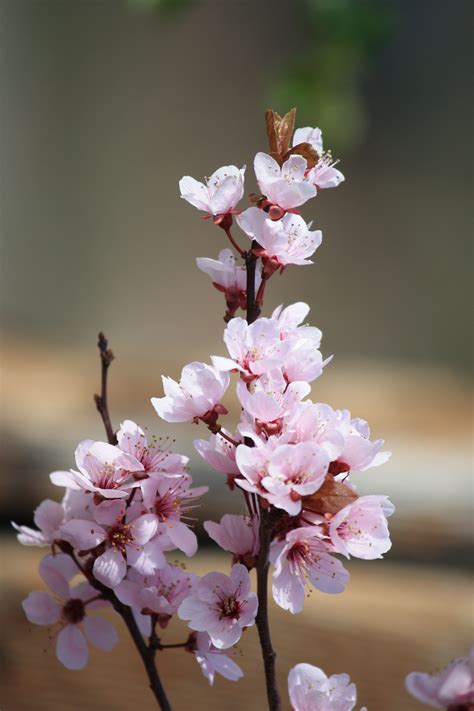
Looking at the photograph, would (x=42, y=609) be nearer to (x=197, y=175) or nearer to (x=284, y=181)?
(x=284, y=181)

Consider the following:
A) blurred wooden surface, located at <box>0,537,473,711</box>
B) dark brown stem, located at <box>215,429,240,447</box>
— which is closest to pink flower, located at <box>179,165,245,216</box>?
dark brown stem, located at <box>215,429,240,447</box>

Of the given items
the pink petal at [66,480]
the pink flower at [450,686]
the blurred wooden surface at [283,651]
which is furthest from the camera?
the blurred wooden surface at [283,651]

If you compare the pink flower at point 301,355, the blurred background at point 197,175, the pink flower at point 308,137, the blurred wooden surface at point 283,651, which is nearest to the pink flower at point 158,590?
the pink flower at point 301,355

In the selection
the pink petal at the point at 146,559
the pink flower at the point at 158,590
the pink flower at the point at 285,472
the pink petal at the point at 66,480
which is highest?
the pink flower at the point at 285,472

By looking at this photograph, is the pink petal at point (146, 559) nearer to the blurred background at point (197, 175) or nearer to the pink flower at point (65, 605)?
the pink flower at point (65, 605)

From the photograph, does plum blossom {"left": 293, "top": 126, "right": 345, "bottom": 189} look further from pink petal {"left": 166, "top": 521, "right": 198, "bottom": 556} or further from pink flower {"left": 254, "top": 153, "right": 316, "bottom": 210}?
pink petal {"left": 166, "top": 521, "right": 198, "bottom": 556}

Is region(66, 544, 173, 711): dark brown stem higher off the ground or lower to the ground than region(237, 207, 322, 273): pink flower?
lower
